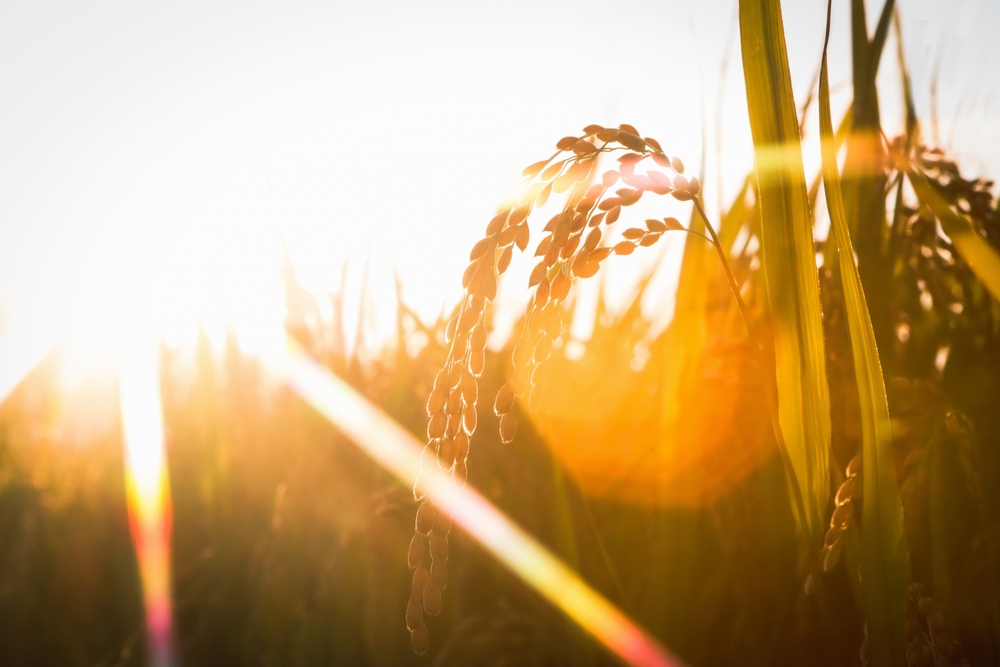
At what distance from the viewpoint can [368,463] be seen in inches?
84.3

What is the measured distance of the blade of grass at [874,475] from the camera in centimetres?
74

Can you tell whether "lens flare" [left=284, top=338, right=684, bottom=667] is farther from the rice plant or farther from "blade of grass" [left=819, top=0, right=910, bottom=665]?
"blade of grass" [left=819, top=0, right=910, bottom=665]

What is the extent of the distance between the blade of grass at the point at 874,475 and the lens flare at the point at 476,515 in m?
0.52

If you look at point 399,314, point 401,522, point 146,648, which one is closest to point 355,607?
point 401,522

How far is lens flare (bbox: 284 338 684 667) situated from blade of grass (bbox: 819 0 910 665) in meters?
0.52

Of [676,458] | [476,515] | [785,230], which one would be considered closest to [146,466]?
[476,515]

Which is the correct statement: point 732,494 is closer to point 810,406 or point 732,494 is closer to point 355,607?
point 810,406

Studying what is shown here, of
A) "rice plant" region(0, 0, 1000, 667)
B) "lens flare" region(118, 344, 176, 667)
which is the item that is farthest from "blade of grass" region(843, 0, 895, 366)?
"lens flare" region(118, 344, 176, 667)

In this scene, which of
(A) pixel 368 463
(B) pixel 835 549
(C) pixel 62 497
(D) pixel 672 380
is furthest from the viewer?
(C) pixel 62 497

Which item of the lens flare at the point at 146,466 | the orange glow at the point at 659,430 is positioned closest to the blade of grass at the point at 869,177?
the orange glow at the point at 659,430

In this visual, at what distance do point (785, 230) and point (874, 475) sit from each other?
323 millimetres

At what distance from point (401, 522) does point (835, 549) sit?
3.79 feet

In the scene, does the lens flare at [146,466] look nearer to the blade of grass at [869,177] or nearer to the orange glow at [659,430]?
the orange glow at [659,430]

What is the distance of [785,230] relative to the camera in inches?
29.3
